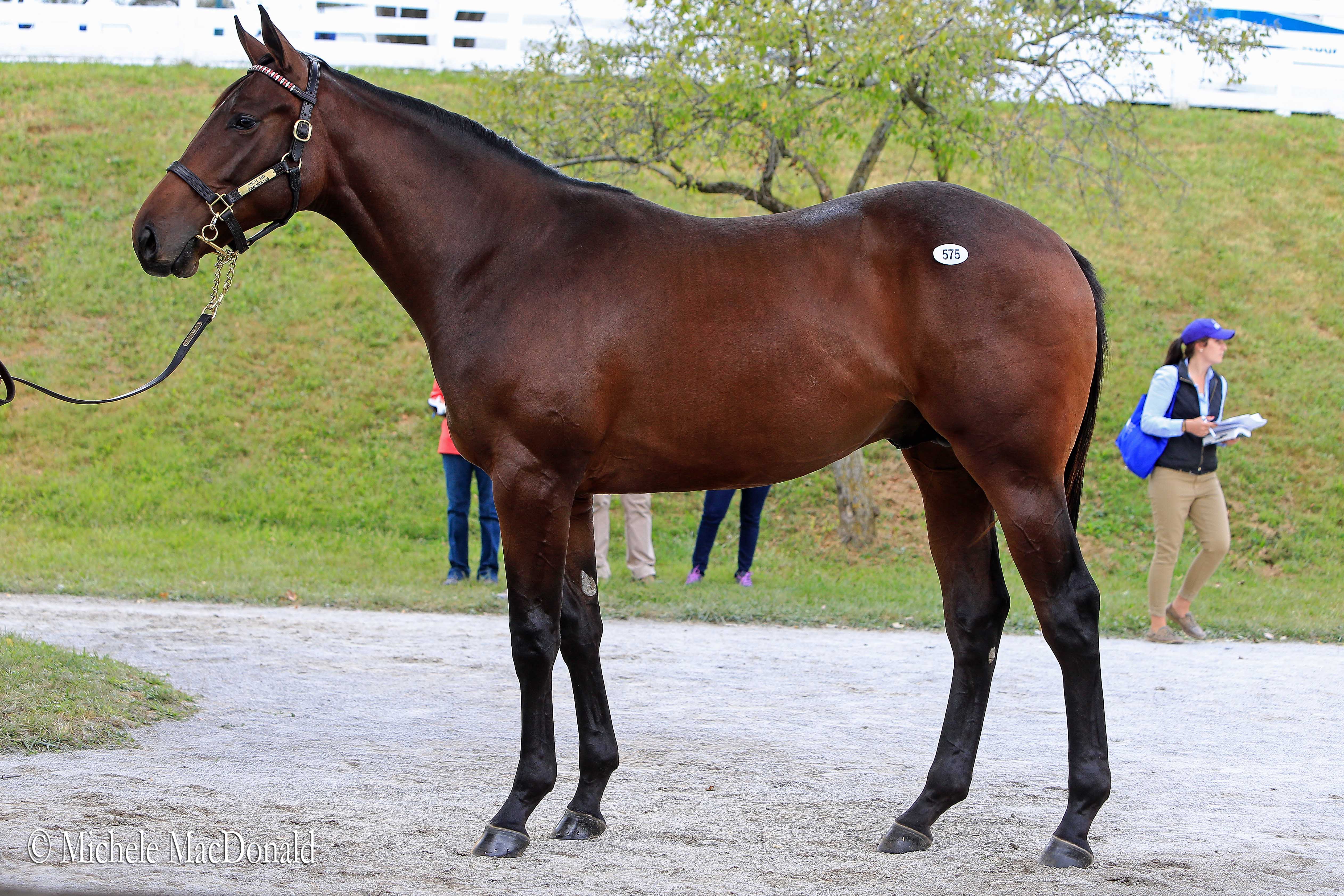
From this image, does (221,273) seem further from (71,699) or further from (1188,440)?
(1188,440)

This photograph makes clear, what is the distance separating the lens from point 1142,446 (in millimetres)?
9086

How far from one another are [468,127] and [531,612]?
1.82m

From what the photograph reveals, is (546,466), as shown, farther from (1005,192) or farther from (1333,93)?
(1333,93)

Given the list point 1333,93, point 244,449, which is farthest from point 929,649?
point 1333,93

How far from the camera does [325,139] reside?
401cm

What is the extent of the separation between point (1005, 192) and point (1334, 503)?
5.68 metres

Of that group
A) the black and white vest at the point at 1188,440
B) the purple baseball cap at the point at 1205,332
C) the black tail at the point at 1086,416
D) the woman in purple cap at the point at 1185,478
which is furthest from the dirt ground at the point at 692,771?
the purple baseball cap at the point at 1205,332

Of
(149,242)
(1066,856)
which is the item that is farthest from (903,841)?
(149,242)

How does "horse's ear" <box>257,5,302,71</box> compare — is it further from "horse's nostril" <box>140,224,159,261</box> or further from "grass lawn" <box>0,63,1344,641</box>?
"grass lawn" <box>0,63,1344,641</box>

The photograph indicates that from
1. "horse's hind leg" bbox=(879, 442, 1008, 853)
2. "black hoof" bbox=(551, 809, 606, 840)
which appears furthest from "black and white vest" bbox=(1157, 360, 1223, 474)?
"black hoof" bbox=(551, 809, 606, 840)

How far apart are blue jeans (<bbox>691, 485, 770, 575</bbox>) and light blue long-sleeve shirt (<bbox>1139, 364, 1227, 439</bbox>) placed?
343cm

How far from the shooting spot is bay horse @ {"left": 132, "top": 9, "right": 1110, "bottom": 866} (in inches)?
151

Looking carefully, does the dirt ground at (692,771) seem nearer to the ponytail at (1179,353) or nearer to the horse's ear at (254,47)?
the ponytail at (1179,353)

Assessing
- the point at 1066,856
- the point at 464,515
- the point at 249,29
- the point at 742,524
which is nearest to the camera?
the point at 1066,856
